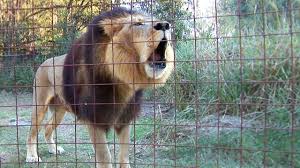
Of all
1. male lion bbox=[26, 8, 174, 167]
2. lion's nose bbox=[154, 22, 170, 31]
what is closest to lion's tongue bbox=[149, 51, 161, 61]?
male lion bbox=[26, 8, 174, 167]

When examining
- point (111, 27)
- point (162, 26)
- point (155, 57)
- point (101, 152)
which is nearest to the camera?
point (162, 26)

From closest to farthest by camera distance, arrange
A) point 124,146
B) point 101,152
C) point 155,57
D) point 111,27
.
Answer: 1. point 155,57
2. point 111,27
3. point 101,152
4. point 124,146

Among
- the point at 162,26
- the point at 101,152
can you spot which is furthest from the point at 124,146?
the point at 162,26

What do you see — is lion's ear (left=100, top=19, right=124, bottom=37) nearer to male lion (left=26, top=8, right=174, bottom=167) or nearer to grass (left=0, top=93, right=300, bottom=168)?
male lion (left=26, top=8, right=174, bottom=167)

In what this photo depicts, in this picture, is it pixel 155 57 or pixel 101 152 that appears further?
pixel 101 152

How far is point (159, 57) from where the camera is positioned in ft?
12.3

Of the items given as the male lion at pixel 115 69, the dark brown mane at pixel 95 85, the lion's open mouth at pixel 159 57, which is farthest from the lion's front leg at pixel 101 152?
the lion's open mouth at pixel 159 57

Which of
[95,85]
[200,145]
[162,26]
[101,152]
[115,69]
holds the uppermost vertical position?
[162,26]

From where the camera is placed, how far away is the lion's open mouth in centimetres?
369

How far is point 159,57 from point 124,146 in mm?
922

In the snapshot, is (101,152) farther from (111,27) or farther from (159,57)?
(111,27)

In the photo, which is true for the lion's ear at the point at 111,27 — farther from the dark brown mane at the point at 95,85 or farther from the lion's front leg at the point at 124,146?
the lion's front leg at the point at 124,146

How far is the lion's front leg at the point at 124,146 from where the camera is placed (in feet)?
13.6

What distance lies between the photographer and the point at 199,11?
600 centimetres
